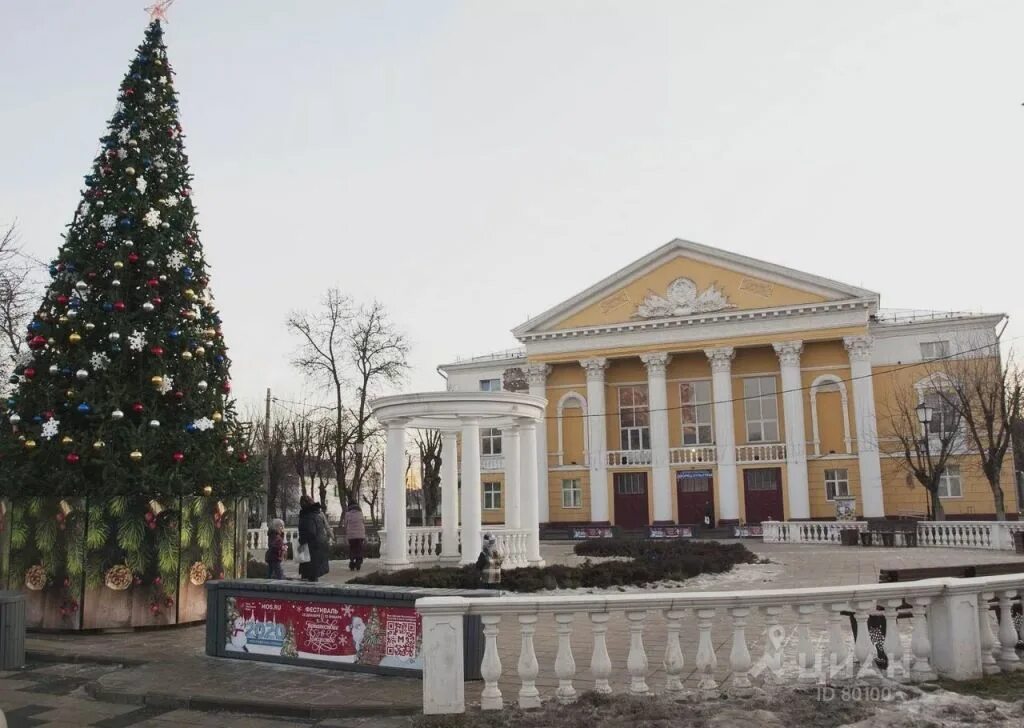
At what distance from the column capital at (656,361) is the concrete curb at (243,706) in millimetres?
38468

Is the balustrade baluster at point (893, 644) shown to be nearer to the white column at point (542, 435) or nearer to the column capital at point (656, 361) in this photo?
the column capital at point (656, 361)

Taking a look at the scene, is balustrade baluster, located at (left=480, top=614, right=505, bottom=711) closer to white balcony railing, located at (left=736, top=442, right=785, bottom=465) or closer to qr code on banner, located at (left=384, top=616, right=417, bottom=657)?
qr code on banner, located at (left=384, top=616, right=417, bottom=657)

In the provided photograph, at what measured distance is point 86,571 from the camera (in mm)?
11172

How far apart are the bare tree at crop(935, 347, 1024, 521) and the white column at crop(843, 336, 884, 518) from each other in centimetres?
343

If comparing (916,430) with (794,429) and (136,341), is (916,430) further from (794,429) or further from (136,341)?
(136,341)

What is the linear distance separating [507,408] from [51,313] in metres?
9.87

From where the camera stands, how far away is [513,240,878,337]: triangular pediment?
138 feet

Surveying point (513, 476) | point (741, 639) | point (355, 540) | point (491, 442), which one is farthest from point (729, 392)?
point (741, 639)

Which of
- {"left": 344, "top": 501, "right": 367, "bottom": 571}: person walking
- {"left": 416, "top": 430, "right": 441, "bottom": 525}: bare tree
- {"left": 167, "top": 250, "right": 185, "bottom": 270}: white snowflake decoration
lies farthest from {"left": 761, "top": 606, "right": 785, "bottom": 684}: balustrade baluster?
{"left": 416, "top": 430, "right": 441, "bottom": 525}: bare tree

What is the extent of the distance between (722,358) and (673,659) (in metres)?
38.2

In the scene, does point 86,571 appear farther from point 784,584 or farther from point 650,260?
point 650,260

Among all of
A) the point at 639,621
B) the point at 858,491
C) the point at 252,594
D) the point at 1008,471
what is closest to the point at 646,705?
the point at 639,621

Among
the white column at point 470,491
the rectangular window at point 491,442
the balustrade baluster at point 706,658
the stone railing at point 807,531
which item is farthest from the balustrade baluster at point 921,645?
the rectangular window at point 491,442

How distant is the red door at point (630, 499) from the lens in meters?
45.1
